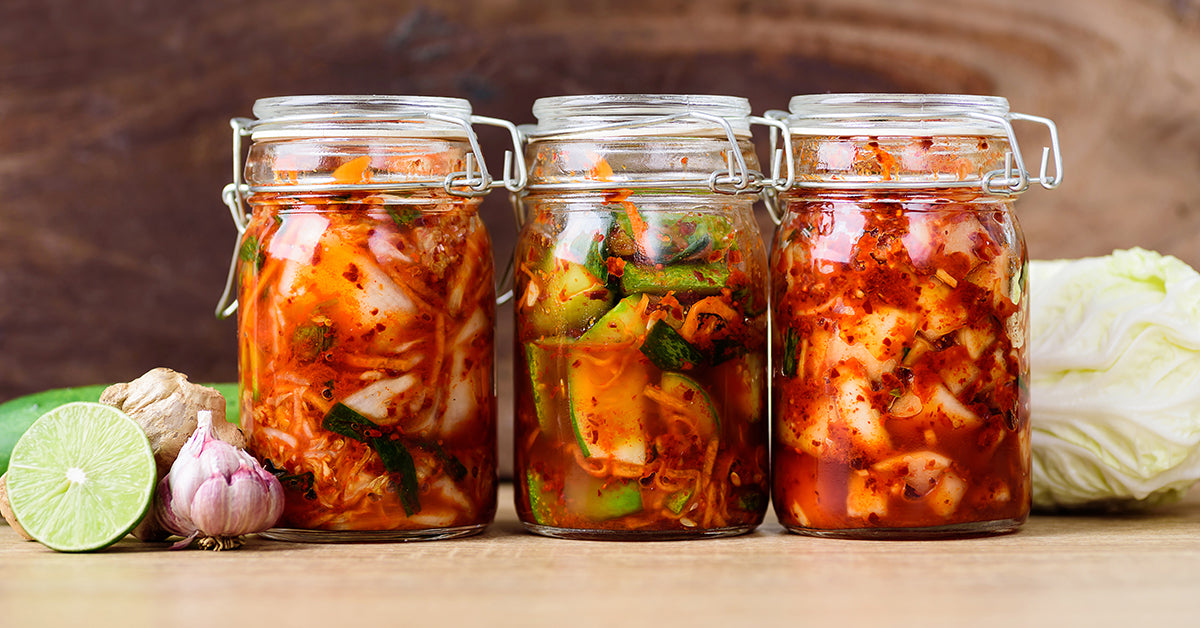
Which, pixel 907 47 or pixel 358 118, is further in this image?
pixel 907 47

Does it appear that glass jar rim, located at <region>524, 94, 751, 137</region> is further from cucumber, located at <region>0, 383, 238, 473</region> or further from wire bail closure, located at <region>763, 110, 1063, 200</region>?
cucumber, located at <region>0, 383, 238, 473</region>

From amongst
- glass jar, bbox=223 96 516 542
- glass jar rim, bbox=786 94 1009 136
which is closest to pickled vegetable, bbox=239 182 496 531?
glass jar, bbox=223 96 516 542

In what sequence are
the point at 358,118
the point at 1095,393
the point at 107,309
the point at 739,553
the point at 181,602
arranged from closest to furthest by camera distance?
1. the point at 181,602
2. the point at 739,553
3. the point at 358,118
4. the point at 1095,393
5. the point at 107,309

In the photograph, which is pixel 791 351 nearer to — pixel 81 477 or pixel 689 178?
pixel 689 178

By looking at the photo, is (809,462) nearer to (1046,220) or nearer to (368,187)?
(368,187)

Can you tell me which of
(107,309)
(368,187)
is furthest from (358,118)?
(107,309)

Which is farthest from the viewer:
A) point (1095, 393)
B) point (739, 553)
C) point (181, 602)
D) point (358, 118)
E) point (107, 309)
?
point (107, 309)

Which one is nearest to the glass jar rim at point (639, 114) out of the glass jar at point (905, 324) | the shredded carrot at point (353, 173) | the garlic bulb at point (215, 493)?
the glass jar at point (905, 324)
